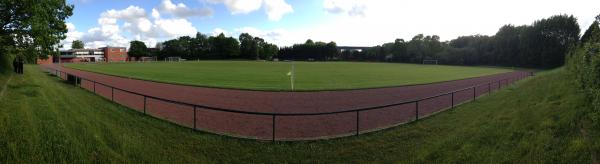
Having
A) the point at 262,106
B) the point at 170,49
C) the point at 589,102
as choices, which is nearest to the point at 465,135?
the point at 589,102

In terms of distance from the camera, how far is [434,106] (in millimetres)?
14555

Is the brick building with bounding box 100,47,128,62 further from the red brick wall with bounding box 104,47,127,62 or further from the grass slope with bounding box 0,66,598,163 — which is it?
the grass slope with bounding box 0,66,598,163

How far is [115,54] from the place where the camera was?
447 ft

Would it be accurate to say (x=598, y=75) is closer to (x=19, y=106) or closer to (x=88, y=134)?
(x=88, y=134)

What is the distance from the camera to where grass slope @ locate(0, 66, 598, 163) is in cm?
530

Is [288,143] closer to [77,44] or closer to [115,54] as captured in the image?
[115,54]

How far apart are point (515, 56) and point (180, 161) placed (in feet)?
305

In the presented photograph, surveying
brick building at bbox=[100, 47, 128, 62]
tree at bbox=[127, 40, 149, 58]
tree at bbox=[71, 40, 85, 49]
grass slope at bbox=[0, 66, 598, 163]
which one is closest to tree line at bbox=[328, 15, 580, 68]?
grass slope at bbox=[0, 66, 598, 163]

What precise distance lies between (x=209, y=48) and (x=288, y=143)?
133 m

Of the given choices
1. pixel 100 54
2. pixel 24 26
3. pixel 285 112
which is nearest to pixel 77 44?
pixel 100 54

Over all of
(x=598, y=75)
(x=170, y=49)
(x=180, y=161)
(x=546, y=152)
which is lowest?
(x=180, y=161)

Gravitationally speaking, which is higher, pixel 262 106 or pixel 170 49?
pixel 170 49

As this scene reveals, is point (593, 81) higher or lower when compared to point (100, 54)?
lower

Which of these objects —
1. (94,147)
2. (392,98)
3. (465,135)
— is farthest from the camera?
(392,98)
